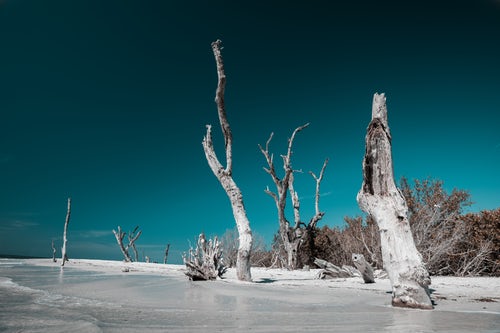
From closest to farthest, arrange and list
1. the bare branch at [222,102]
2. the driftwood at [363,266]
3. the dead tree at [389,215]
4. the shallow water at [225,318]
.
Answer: the shallow water at [225,318] → the dead tree at [389,215] → the driftwood at [363,266] → the bare branch at [222,102]

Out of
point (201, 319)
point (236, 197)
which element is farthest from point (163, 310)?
point (236, 197)

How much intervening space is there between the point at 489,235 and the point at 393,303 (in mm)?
8754

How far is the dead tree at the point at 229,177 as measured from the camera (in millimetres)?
Result: 8781

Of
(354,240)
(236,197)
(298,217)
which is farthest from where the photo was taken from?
(298,217)

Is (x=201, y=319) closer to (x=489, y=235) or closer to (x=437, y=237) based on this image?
(x=437, y=237)

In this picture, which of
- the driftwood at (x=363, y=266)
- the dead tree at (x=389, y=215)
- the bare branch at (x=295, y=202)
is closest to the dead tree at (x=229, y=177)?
the driftwood at (x=363, y=266)

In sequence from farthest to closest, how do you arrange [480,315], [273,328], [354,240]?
[354,240] < [480,315] < [273,328]

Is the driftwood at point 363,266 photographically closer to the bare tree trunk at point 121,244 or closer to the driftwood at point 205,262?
the driftwood at point 205,262

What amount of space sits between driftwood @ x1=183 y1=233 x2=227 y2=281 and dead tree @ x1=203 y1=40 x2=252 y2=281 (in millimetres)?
812

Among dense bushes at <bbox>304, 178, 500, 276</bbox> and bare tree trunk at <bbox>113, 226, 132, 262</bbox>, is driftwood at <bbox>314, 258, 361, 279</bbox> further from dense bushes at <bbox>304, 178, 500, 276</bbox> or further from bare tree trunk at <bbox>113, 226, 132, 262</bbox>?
bare tree trunk at <bbox>113, 226, 132, 262</bbox>

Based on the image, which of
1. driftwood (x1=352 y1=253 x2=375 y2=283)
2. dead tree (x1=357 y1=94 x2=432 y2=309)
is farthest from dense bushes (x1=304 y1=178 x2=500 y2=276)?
dead tree (x1=357 y1=94 x2=432 y2=309)

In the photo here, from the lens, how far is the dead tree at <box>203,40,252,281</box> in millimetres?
8781

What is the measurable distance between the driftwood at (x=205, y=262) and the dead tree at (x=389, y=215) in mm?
5445

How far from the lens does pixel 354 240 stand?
13648 mm
